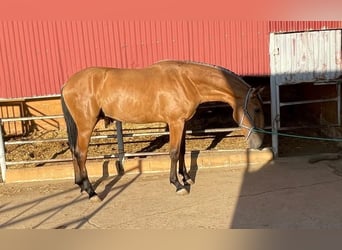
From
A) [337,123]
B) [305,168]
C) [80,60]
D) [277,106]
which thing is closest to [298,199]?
[305,168]

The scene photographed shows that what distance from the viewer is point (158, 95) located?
4.40m

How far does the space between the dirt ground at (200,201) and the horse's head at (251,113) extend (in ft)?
2.05

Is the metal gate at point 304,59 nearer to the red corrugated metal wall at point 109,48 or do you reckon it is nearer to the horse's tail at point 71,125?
the red corrugated metal wall at point 109,48

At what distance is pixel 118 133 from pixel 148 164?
1.91 ft

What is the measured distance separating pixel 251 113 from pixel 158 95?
109 cm

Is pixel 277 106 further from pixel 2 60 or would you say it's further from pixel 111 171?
pixel 2 60

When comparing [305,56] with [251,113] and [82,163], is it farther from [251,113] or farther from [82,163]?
[82,163]

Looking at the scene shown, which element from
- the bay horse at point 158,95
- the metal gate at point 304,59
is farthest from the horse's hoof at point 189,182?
the metal gate at point 304,59

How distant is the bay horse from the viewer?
4.38 meters

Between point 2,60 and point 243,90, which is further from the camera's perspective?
point 2,60

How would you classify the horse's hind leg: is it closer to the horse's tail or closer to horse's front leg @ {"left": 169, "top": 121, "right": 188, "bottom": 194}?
horse's front leg @ {"left": 169, "top": 121, "right": 188, "bottom": 194}

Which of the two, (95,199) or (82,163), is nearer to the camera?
(95,199)

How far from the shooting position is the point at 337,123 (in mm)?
5750

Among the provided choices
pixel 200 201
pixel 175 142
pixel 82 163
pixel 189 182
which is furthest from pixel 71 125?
pixel 200 201
